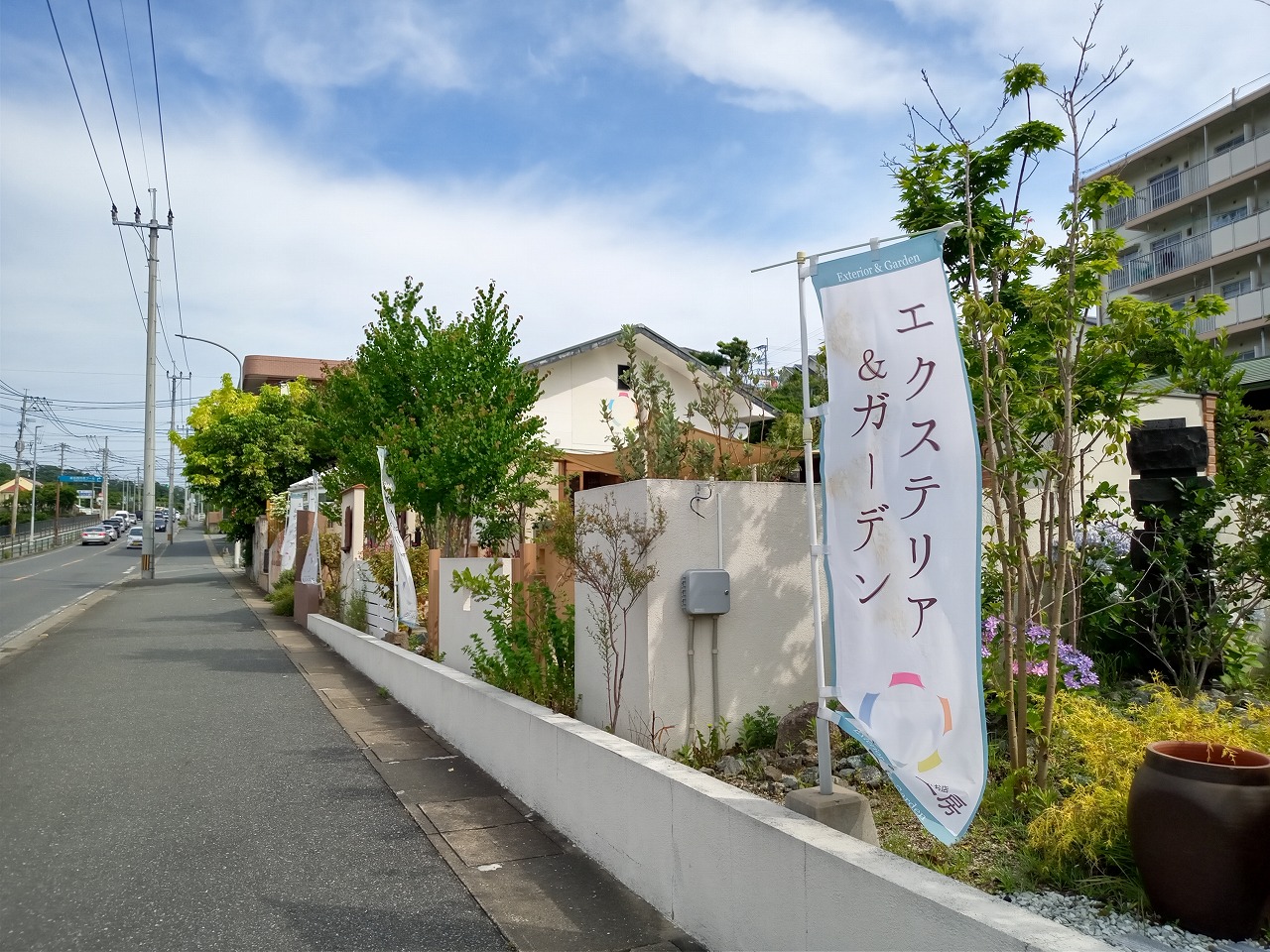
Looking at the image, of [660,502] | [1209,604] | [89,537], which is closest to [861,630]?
[660,502]

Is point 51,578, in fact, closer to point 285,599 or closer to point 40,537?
point 285,599

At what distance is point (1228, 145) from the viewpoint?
29516 millimetres

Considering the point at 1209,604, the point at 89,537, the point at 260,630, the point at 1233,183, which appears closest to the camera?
the point at 1209,604

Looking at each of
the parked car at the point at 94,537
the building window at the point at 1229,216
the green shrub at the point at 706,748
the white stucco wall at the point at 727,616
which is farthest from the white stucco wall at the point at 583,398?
the parked car at the point at 94,537

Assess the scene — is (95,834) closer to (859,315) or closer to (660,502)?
(660,502)

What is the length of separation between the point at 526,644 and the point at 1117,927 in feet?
16.0

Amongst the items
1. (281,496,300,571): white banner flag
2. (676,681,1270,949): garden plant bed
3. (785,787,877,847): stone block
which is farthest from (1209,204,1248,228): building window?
(785,787,877,847): stone block

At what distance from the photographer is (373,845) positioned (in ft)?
17.6

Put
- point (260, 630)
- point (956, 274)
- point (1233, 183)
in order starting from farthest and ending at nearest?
point (1233, 183)
point (260, 630)
point (956, 274)

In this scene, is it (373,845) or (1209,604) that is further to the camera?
(1209,604)

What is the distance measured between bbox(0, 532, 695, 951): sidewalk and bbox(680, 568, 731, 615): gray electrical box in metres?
1.50

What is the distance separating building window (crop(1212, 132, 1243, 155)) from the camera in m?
28.8

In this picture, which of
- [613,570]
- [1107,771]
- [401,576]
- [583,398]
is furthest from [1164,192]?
[1107,771]

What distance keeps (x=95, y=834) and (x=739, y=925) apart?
4.00m
